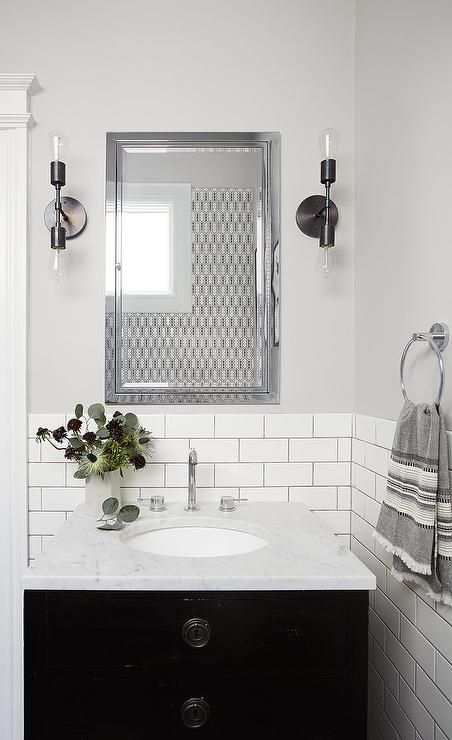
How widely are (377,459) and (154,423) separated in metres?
0.72

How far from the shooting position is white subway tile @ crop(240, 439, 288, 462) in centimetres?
173

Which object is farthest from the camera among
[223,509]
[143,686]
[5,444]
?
[5,444]

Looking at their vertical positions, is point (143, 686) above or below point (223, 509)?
below

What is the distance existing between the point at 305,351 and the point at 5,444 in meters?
1.05

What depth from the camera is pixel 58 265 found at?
5.28ft

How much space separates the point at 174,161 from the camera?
5.60 ft

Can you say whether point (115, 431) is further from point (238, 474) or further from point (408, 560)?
point (408, 560)

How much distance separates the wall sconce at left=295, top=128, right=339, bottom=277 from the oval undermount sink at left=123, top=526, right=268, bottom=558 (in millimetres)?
→ 854

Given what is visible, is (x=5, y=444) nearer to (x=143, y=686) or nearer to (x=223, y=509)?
(x=223, y=509)

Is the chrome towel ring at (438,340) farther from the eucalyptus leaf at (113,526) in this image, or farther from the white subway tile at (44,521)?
the white subway tile at (44,521)

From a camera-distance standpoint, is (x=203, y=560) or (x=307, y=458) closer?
(x=203, y=560)

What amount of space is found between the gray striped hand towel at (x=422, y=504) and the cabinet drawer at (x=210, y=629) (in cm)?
18

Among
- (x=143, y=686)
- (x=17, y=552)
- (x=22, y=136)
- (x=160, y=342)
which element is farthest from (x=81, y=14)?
(x=143, y=686)

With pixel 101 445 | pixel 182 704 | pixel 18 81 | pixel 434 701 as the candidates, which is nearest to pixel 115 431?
pixel 101 445
